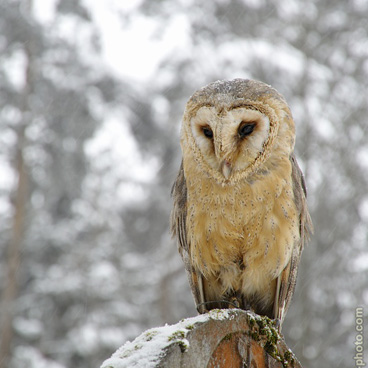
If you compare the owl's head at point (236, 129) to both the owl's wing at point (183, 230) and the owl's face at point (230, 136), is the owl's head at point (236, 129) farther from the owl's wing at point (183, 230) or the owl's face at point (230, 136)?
the owl's wing at point (183, 230)

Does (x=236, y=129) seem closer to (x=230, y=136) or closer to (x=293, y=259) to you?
(x=230, y=136)

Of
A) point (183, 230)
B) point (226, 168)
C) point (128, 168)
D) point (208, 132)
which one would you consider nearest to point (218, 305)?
point (183, 230)

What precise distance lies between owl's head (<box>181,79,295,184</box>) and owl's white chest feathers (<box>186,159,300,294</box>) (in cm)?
9

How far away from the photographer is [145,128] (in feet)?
58.7

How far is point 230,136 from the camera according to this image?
2.95 meters

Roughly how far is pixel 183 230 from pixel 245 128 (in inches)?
34.7

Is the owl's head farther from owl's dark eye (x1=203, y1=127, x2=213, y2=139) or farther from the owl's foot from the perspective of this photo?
the owl's foot

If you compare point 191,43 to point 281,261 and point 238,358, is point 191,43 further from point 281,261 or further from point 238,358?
point 238,358

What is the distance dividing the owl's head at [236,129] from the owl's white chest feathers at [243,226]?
0.30 ft

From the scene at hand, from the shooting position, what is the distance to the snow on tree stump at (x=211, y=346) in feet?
5.65

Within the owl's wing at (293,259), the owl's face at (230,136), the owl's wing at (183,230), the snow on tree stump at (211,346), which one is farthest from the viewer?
the owl's wing at (183,230)

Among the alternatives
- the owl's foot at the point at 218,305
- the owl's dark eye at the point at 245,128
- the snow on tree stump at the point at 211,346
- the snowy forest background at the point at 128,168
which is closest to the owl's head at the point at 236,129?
the owl's dark eye at the point at 245,128

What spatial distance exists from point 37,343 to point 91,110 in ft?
24.2

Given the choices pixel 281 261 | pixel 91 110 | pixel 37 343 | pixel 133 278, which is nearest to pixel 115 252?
pixel 133 278
